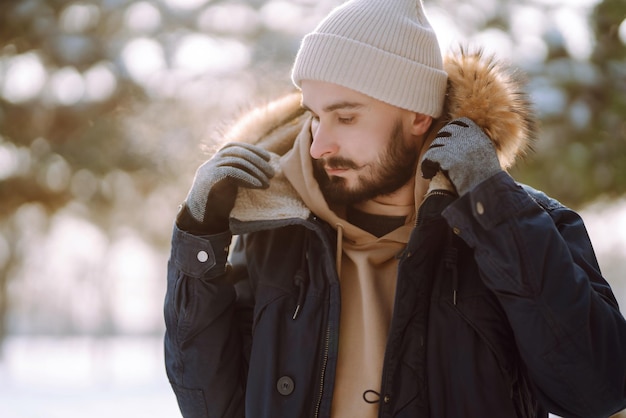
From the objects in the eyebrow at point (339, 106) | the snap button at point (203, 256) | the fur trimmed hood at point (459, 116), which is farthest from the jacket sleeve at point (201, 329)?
the eyebrow at point (339, 106)

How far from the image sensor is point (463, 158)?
5.65ft

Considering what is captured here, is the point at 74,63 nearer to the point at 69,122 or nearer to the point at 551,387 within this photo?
the point at 69,122

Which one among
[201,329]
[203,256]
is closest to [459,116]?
[203,256]

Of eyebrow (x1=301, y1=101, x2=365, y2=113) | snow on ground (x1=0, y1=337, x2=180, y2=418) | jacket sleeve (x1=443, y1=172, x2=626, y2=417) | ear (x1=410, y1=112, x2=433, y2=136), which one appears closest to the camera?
jacket sleeve (x1=443, y1=172, x2=626, y2=417)

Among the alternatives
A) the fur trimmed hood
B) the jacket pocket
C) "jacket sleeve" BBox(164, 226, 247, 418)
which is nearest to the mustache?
the fur trimmed hood

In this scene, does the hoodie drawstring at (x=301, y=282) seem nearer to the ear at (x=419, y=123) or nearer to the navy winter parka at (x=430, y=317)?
the navy winter parka at (x=430, y=317)

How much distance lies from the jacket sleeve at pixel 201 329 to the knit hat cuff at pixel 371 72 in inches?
22.7

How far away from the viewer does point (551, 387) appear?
5.48ft

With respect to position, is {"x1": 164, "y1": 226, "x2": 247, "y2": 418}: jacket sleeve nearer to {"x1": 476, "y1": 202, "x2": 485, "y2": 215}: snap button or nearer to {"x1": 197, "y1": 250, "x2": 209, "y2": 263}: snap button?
{"x1": 197, "y1": 250, "x2": 209, "y2": 263}: snap button

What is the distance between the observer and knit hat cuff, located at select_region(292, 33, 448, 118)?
2.06m

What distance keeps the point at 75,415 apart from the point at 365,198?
5.64 m

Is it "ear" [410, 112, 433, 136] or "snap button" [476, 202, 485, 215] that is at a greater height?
"ear" [410, 112, 433, 136]

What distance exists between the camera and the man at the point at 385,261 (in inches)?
65.3

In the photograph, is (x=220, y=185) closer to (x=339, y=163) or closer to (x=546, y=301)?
(x=339, y=163)
